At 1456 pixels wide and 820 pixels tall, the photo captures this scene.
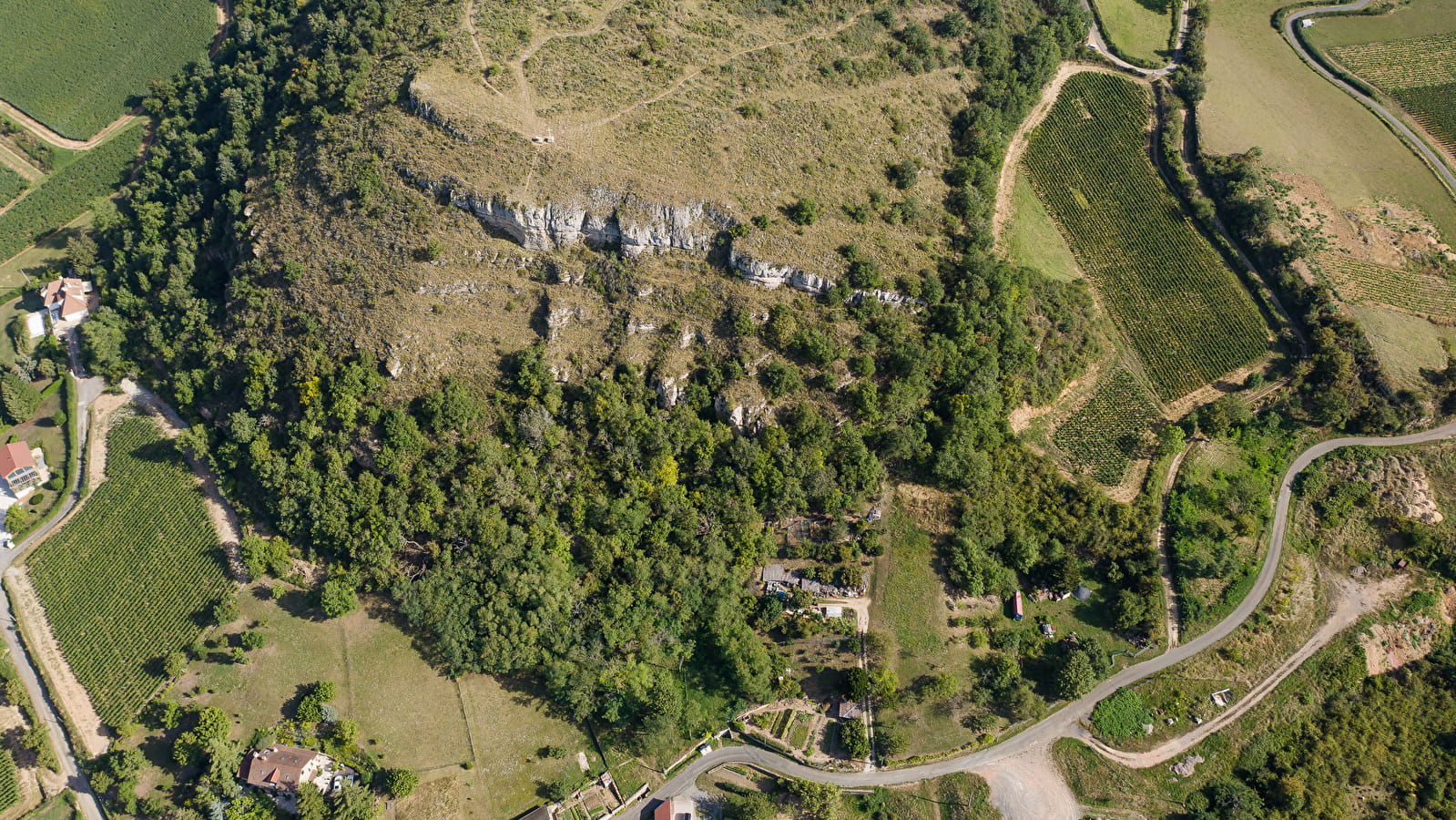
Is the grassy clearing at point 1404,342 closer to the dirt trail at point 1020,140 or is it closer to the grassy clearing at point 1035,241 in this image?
the grassy clearing at point 1035,241

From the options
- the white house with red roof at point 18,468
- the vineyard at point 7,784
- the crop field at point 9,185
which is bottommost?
the vineyard at point 7,784

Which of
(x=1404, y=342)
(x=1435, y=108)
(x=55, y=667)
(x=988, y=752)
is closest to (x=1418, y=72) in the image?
(x=1435, y=108)

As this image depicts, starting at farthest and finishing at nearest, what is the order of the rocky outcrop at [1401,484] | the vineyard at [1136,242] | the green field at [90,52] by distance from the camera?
the green field at [90,52]
the vineyard at [1136,242]
the rocky outcrop at [1401,484]

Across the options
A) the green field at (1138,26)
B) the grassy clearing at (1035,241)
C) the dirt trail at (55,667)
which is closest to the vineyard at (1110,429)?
the grassy clearing at (1035,241)

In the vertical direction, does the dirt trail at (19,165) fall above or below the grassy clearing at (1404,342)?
below

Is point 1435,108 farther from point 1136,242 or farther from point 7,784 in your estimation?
point 7,784

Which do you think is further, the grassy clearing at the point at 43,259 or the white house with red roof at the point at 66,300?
the grassy clearing at the point at 43,259

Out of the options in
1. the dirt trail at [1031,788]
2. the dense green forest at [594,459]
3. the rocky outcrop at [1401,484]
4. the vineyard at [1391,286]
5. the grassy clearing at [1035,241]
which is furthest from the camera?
the grassy clearing at [1035,241]
